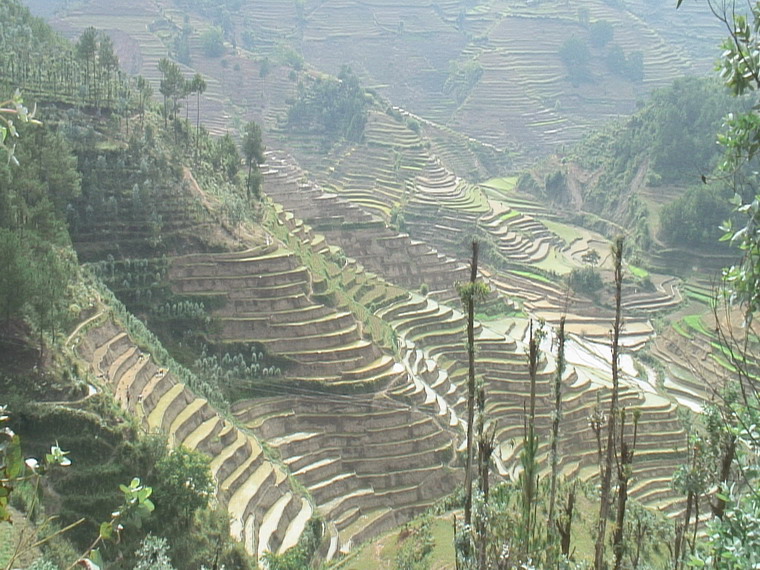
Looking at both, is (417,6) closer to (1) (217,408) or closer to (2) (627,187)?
(2) (627,187)

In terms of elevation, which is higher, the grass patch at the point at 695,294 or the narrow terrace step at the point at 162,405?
the narrow terrace step at the point at 162,405

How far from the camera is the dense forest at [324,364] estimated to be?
8461 mm

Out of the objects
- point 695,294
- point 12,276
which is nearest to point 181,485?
point 12,276

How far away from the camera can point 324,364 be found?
24.6 m

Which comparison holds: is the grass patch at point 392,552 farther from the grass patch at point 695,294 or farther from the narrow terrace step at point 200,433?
the grass patch at point 695,294

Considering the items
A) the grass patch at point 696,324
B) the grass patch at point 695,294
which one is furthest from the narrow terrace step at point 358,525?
the grass patch at point 695,294

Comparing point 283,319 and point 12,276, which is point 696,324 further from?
point 12,276

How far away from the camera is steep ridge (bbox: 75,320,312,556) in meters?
18.7

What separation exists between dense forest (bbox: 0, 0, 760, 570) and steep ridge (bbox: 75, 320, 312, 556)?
0.26 feet

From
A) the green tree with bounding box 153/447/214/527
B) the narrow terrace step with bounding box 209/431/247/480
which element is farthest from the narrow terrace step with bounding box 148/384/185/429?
the green tree with bounding box 153/447/214/527

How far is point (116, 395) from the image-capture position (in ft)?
61.4

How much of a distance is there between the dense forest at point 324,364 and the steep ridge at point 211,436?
78 mm

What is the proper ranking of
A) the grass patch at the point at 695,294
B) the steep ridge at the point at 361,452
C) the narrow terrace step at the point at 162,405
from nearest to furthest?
the narrow terrace step at the point at 162,405
the steep ridge at the point at 361,452
the grass patch at the point at 695,294

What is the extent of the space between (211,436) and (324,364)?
524 centimetres
